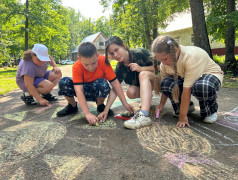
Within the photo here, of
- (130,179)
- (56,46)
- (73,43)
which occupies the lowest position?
(130,179)

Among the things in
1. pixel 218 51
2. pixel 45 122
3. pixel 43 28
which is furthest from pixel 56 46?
pixel 45 122

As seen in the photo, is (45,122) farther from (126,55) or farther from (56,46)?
(56,46)

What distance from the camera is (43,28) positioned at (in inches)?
627

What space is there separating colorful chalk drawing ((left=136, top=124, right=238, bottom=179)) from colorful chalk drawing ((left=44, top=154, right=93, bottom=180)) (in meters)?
0.55

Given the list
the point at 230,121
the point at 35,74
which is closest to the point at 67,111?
the point at 35,74

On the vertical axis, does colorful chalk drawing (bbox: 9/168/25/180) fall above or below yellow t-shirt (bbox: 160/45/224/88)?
below

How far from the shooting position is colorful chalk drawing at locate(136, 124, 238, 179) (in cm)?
120

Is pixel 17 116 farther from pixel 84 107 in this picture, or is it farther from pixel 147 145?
pixel 147 145

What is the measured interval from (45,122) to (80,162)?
3.72ft

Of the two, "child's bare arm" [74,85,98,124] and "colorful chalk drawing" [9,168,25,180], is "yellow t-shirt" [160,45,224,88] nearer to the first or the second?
"child's bare arm" [74,85,98,124]

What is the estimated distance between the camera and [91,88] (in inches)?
94.3

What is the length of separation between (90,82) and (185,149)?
1.42 m

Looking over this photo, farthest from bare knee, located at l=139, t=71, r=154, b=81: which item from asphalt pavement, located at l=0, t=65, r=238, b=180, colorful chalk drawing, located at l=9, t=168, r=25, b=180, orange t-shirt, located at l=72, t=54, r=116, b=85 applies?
colorful chalk drawing, located at l=9, t=168, r=25, b=180

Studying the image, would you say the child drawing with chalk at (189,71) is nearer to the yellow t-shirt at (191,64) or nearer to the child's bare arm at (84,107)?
the yellow t-shirt at (191,64)
